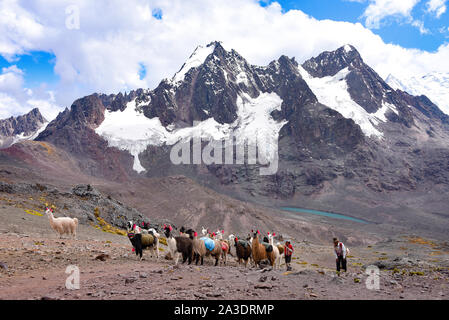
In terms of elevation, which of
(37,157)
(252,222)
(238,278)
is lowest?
(252,222)

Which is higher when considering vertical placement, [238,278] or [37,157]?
[37,157]

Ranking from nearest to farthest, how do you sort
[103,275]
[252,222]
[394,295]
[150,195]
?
[394,295]
[103,275]
[252,222]
[150,195]

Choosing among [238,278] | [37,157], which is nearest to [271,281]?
[238,278]

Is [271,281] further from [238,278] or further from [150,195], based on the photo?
[150,195]

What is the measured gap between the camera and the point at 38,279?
13.0m
